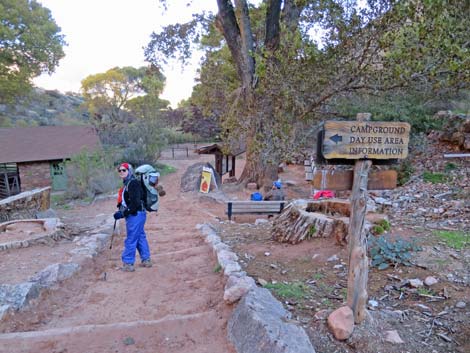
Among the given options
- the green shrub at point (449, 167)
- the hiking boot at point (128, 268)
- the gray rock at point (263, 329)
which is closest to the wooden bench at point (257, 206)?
the hiking boot at point (128, 268)

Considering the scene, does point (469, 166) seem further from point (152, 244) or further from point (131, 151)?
point (131, 151)

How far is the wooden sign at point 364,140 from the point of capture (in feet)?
9.04

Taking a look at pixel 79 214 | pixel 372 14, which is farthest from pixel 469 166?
pixel 79 214

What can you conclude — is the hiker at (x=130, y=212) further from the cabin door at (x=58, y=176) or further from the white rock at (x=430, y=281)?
the cabin door at (x=58, y=176)

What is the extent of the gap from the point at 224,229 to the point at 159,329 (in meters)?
4.30

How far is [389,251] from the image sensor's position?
4.31 metres

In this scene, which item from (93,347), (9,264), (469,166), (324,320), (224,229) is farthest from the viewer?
(469,166)

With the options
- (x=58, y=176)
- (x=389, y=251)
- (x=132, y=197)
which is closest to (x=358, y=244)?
(x=389, y=251)

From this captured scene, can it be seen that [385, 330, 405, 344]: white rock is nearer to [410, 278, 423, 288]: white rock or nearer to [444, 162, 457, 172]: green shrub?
[410, 278, 423, 288]: white rock

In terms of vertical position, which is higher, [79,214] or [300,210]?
[300,210]

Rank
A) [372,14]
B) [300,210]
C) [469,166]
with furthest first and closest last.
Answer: [469,166]
[372,14]
[300,210]

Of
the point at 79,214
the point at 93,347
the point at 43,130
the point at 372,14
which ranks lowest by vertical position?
the point at 79,214

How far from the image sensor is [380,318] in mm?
3062

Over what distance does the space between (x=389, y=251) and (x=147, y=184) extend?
339 centimetres
